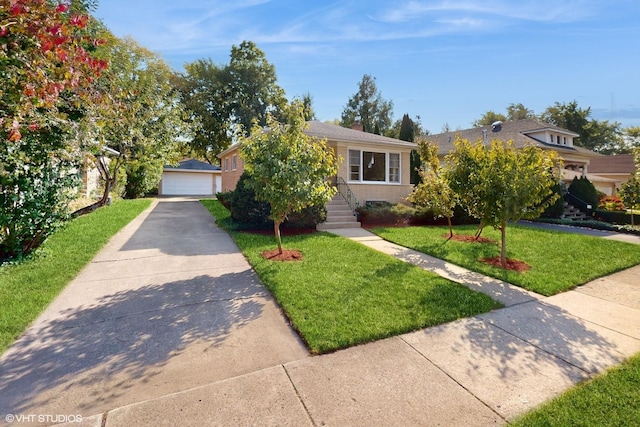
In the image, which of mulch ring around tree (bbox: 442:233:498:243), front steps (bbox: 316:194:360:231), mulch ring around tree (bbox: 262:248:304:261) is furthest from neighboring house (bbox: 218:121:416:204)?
mulch ring around tree (bbox: 262:248:304:261)

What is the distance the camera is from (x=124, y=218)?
1105 centimetres

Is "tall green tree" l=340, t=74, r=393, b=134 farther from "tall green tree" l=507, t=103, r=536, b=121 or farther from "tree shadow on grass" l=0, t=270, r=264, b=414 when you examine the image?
"tree shadow on grass" l=0, t=270, r=264, b=414

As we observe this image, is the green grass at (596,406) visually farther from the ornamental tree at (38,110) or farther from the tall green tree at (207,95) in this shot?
the tall green tree at (207,95)

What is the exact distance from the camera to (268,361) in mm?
3104

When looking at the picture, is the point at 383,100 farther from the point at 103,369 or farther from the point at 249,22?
the point at 103,369

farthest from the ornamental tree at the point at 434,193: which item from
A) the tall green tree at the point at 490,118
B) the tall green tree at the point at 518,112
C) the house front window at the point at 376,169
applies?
the tall green tree at the point at 518,112

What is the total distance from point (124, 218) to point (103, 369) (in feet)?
32.0

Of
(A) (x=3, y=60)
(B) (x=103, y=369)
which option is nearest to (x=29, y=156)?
(A) (x=3, y=60)

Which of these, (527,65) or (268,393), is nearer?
(268,393)

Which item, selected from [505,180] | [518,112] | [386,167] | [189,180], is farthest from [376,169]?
[518,112]

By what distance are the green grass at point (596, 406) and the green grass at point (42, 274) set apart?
5.29 meters

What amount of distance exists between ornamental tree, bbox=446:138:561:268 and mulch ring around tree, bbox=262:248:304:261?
4.19 m

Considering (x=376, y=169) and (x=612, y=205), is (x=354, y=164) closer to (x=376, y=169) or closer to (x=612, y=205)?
(x=376, y=169)

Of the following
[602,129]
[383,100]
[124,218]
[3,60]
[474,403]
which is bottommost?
[474,403]
